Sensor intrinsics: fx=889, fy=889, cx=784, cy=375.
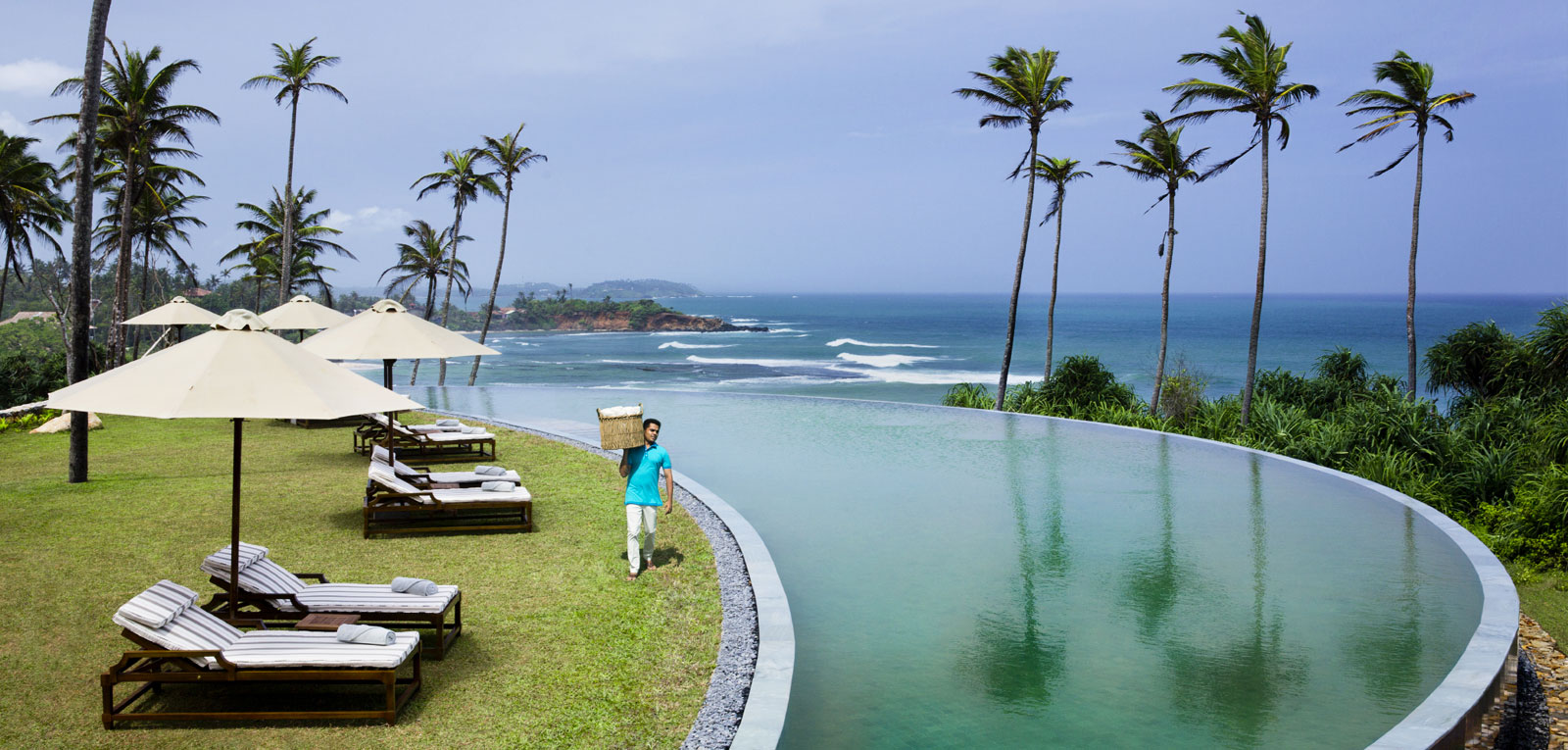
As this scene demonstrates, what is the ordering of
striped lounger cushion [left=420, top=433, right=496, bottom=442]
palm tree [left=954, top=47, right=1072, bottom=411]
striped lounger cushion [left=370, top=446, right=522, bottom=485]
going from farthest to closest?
1. palm tree [left=954, top=47, right=1072, bottom=411]
2. striped lounger cushion [left=420, top=433, right=496, bottom=442]
3. striped lounger cushion [left=370, top=446, right=522, bottom=485]

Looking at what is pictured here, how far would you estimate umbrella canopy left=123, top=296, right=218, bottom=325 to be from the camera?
13891mm

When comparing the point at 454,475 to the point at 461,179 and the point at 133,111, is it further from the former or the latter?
the point at 461,179

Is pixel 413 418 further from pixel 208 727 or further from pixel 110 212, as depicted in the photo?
pixel 110 212

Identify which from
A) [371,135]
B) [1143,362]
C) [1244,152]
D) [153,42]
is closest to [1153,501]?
[1244,152]

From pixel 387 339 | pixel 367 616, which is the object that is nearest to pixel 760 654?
pixel 367 616

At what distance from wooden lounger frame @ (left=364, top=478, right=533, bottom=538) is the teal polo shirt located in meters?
1.67

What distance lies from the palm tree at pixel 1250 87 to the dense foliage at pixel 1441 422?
2217 millimetres

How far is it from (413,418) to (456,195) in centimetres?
2255

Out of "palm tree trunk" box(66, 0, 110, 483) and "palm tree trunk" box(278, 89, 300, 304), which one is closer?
"palm tree trunk" box(66, 0, 110, 483)

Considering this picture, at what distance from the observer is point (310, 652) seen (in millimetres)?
4383

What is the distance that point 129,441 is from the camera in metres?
12.9

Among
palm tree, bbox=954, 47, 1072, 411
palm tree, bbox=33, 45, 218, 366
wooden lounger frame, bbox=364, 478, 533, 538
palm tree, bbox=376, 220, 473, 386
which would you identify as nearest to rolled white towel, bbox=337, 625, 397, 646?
wooden lounger frame, bbox=364, 478, 533, 538

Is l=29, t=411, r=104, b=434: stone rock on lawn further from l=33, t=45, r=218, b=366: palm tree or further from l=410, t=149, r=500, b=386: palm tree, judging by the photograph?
l=410, t=149, r=500, b=386: palm tree

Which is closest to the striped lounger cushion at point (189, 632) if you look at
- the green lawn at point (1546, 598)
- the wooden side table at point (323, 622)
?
the wooden side table at point (323, 622)
